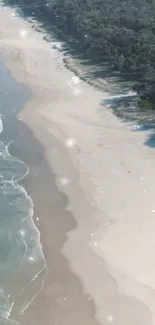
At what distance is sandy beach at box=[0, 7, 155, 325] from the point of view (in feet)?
53.3

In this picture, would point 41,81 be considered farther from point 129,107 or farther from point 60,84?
point 129,107

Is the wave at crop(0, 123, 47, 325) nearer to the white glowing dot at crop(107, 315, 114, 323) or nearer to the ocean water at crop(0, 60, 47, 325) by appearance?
the ocean water at crop(0, 60, 47, 325)

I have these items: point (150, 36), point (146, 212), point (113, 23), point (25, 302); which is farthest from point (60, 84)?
point (25, 302)

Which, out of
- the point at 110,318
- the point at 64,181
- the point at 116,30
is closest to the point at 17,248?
the point at 110,318

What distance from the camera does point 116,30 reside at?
4100cm

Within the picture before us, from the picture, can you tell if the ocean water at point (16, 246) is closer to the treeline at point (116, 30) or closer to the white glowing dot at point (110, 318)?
the white glowing dot at point (110, 318)

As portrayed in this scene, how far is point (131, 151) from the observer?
25.5 m

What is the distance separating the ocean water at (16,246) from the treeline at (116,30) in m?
11.5

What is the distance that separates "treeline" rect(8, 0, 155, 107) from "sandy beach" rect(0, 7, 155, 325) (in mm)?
3808

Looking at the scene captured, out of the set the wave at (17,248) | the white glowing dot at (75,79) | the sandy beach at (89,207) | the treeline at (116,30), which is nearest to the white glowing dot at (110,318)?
the sandy beach at (89,207)

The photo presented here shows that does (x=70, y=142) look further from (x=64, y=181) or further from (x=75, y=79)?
(x=75, y=79)

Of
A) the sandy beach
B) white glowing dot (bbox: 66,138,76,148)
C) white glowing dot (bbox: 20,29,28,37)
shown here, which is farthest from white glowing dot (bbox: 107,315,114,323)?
white glowing dot (bbox: 20,29,28,37)

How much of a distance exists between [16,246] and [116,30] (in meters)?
26.7

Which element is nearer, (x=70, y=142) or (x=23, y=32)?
(x=70, y=142)
